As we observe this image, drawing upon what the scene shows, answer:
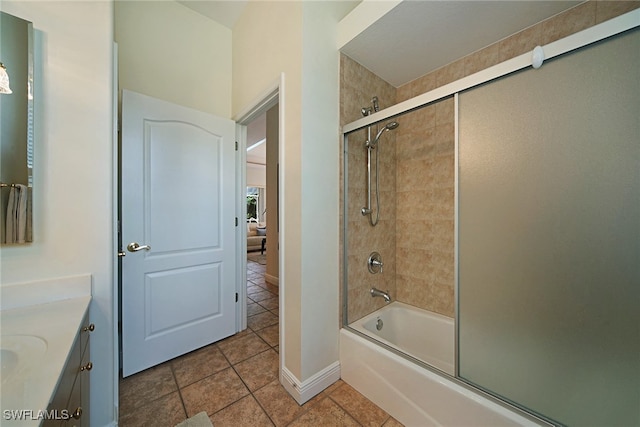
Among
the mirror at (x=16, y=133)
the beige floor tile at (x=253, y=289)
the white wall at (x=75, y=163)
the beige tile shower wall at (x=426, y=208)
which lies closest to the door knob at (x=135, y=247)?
the white wall at (x=75, y=163)

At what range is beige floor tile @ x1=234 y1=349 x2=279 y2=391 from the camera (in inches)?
61.7

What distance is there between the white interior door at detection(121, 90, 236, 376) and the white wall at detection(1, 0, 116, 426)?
1.84 feet

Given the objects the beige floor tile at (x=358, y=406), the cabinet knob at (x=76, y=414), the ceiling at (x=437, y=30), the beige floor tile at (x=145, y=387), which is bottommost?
the beige floor tile at (x=358, y=406)

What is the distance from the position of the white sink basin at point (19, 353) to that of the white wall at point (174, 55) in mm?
1792

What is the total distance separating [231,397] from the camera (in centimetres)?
144

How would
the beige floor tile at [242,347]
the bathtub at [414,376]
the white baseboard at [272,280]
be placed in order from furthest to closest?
the white baseboard at [272,280] → the beige floor tile at [242,347] → the bathtub at [414,376]

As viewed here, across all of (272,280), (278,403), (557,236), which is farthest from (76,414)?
(272,280)

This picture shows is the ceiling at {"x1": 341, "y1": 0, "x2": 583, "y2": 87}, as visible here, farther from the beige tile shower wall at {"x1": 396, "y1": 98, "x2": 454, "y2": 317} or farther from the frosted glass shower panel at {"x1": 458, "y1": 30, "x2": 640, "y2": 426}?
the frosted glass shower panel at {"x1": 458, "y1": 30, "x2": 640, "y2": 426}

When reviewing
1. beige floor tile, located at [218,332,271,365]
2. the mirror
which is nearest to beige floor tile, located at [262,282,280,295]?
beige floor tile, located at [218,332,271,365]

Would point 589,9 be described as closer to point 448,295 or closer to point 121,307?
point 448,295

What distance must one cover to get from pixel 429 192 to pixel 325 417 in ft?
5.78

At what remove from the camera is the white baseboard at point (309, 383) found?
140 centimetres

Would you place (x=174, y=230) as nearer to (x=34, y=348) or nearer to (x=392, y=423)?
(x=34, y=348)

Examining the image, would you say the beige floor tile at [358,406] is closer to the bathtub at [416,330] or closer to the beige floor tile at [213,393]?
the bathtub at [416,330]
